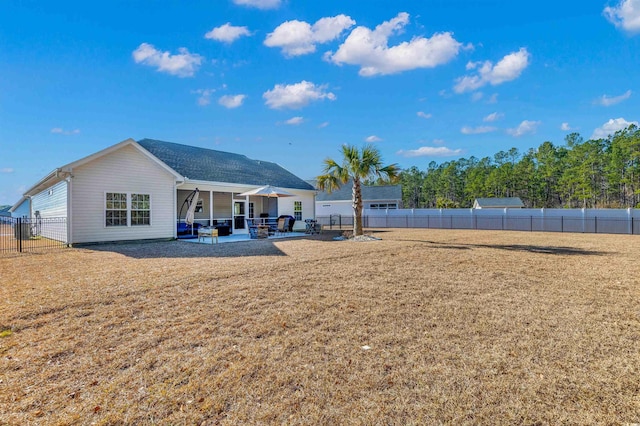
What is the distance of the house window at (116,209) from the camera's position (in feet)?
42.5

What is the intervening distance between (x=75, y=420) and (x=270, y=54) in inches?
756

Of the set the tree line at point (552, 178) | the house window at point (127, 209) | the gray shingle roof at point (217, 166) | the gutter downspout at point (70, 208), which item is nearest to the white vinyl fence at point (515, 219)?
the gray shingle roof at point (217, 166)

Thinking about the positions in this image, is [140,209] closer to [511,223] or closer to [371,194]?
[511,223]

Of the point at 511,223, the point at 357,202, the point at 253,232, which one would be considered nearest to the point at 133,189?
the point at 253,232

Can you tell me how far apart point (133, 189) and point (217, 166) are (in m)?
5.85

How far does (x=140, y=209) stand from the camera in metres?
13.8

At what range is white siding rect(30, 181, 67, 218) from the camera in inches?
500

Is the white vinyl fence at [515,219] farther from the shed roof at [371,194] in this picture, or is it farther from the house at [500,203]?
the house at [500,203]

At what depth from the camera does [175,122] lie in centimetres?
2355

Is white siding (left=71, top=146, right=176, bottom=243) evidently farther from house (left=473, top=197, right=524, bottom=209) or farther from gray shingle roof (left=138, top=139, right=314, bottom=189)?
house (left=473, top=197, right=524, bottom=209)

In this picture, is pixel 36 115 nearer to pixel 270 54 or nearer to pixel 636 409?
pixel 270 54

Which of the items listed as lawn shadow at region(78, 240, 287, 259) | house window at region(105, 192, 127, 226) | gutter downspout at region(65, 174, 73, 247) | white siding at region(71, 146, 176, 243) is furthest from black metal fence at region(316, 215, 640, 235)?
gutter downspout at region(65, 174, 73, 247)

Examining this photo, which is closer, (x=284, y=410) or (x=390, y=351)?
(x=284, y=410)

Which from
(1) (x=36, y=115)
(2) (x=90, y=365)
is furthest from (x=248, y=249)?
(1) (x=36, y=115)
